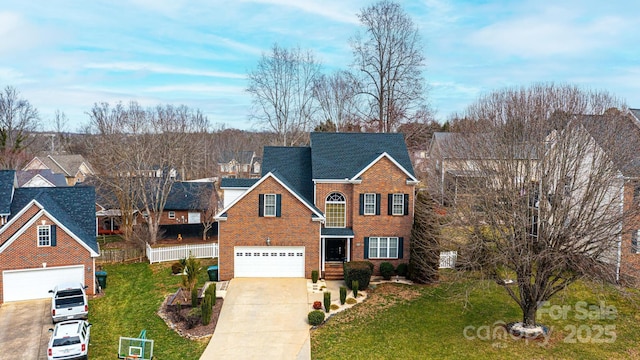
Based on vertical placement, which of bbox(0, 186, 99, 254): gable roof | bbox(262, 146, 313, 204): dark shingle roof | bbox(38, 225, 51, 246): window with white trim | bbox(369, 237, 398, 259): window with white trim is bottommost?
bbox(369, 237, 398, 259): window with white trim

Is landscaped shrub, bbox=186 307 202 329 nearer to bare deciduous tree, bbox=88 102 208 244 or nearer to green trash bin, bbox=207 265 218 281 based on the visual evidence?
green trash bin, bbox=207 265 218 281

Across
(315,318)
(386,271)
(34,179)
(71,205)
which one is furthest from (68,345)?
(34,179)

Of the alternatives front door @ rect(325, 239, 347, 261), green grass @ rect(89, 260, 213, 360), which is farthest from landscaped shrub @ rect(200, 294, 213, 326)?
front door @ rect(325, 239, 347, 261)

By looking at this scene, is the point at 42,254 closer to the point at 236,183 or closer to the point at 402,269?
the point at 236,183

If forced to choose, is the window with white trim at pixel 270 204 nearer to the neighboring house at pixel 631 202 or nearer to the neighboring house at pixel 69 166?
the neighboring house at pixel 631 202

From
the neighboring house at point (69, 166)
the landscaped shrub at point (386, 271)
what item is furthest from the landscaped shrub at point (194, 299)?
the neighboring house at point (69, 166)

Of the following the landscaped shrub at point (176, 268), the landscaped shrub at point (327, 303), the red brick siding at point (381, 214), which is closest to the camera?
the landscaped shrub at point (327, 303)
